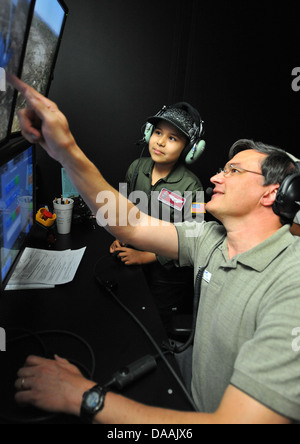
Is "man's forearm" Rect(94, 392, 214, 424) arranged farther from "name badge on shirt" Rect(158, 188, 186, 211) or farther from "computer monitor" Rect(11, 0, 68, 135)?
"name badge on shirt" Rect(158, 188, 186, 211)

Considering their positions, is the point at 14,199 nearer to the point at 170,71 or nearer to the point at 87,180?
the point at 87,180

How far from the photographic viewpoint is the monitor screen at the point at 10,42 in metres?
0.62

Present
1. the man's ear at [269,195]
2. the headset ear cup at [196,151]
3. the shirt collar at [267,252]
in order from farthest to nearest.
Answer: the headset ear cup at [196,151] < the man's ear at [269,195] < the shirt collar at [267,252]

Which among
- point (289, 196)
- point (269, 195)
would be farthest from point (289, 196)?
point (269, 195)

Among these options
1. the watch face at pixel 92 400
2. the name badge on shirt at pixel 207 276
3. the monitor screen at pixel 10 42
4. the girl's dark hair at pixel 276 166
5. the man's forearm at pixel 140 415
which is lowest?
the man's forearm at pixel 140 415

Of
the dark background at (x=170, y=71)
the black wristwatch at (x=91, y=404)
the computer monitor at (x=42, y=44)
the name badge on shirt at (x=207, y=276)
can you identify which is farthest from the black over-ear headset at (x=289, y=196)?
the dark background at (x=170, y=71)

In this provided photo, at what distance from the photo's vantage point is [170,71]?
1732mm

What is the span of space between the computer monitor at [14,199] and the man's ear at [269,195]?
2.62 feet

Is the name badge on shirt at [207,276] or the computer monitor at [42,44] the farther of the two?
the name badge on shirt at [207,276]

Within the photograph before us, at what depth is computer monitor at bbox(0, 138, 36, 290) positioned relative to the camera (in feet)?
2.53

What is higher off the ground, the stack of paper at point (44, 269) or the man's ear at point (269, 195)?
the man's ear at point (269, 195)

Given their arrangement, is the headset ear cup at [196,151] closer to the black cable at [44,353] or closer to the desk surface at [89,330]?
A: the desk surface at [89,330]

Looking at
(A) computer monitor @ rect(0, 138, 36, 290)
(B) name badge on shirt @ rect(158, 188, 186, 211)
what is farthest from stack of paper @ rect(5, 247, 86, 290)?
(B) name badge on shirt @ rect(158, 188, 186, 211)

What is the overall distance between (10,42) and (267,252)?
87 cm
